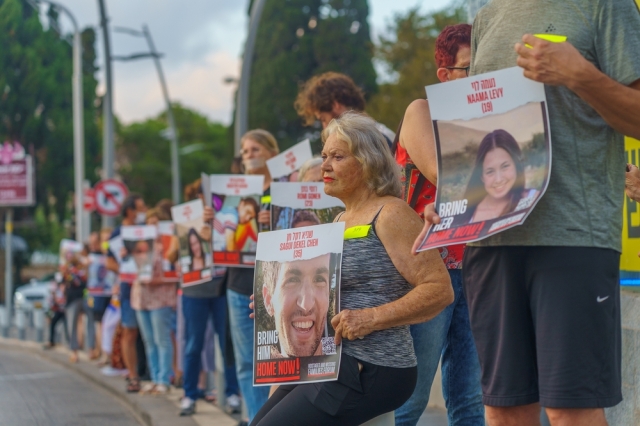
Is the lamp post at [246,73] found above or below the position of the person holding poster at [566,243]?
above

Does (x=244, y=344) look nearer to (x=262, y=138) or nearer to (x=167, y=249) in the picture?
(x=262, y=138)

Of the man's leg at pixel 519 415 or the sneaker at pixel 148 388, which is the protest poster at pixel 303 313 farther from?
the sneaker at pixel 148 388

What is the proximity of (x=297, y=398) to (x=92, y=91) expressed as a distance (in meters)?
43.3

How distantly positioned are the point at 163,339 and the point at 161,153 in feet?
231

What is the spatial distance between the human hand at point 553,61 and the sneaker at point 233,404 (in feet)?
20.2

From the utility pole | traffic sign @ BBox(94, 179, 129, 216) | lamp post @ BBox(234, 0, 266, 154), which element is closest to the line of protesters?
lamp post @ BBox(234, 0, 266, 154)

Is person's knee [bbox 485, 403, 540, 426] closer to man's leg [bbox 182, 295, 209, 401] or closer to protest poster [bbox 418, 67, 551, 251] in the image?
protest poster [bbox 418, 67, 551, 251]

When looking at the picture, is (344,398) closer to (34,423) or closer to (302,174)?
(302,174)

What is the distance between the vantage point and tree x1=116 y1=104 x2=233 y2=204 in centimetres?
7525

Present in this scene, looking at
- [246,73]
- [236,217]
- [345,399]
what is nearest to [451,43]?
[345,399]

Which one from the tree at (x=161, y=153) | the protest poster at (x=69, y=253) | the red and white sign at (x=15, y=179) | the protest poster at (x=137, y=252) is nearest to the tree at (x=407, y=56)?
the red and white sign at (x=15, y=179)

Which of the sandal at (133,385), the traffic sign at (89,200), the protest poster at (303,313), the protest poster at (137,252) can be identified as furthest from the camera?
the traffic sign at (89,200)

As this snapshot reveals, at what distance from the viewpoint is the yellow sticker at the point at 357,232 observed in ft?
11.5

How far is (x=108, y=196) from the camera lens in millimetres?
20266
